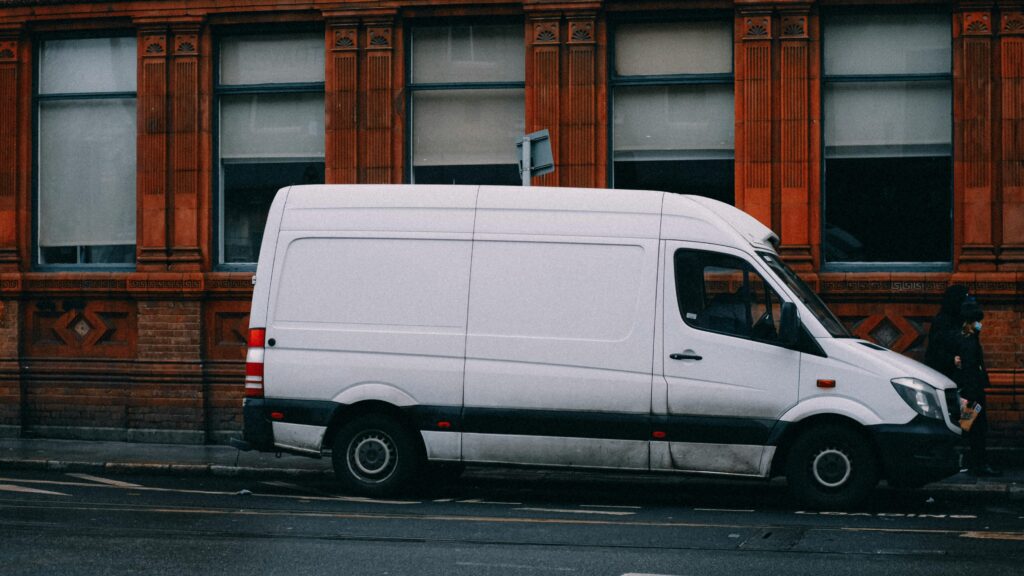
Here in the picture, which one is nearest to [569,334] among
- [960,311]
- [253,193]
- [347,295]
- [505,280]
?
[505,280]

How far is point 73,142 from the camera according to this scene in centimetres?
1820

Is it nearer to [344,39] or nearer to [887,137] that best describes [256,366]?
[344,39]

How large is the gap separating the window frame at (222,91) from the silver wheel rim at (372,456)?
19.0ft

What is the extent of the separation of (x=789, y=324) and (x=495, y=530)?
2.89m

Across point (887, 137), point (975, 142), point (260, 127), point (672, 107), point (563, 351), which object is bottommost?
point (563, 351)

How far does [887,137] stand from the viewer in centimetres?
1648

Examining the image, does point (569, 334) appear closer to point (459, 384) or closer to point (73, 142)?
point (459, 384)

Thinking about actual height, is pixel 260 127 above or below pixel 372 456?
above

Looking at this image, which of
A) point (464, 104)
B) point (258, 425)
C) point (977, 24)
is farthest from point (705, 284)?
point (464, 104)

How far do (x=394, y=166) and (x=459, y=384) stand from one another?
5624 millimetres

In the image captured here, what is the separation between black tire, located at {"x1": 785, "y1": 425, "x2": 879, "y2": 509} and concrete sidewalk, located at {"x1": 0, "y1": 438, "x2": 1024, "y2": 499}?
1.89 meters

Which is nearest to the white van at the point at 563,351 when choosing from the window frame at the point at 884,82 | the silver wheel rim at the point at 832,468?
the silver wheel rim at the point at 832,468

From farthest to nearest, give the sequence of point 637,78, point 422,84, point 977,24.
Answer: point 422,84 < point 637,78 < point 977,24

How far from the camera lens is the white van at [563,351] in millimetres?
11453
